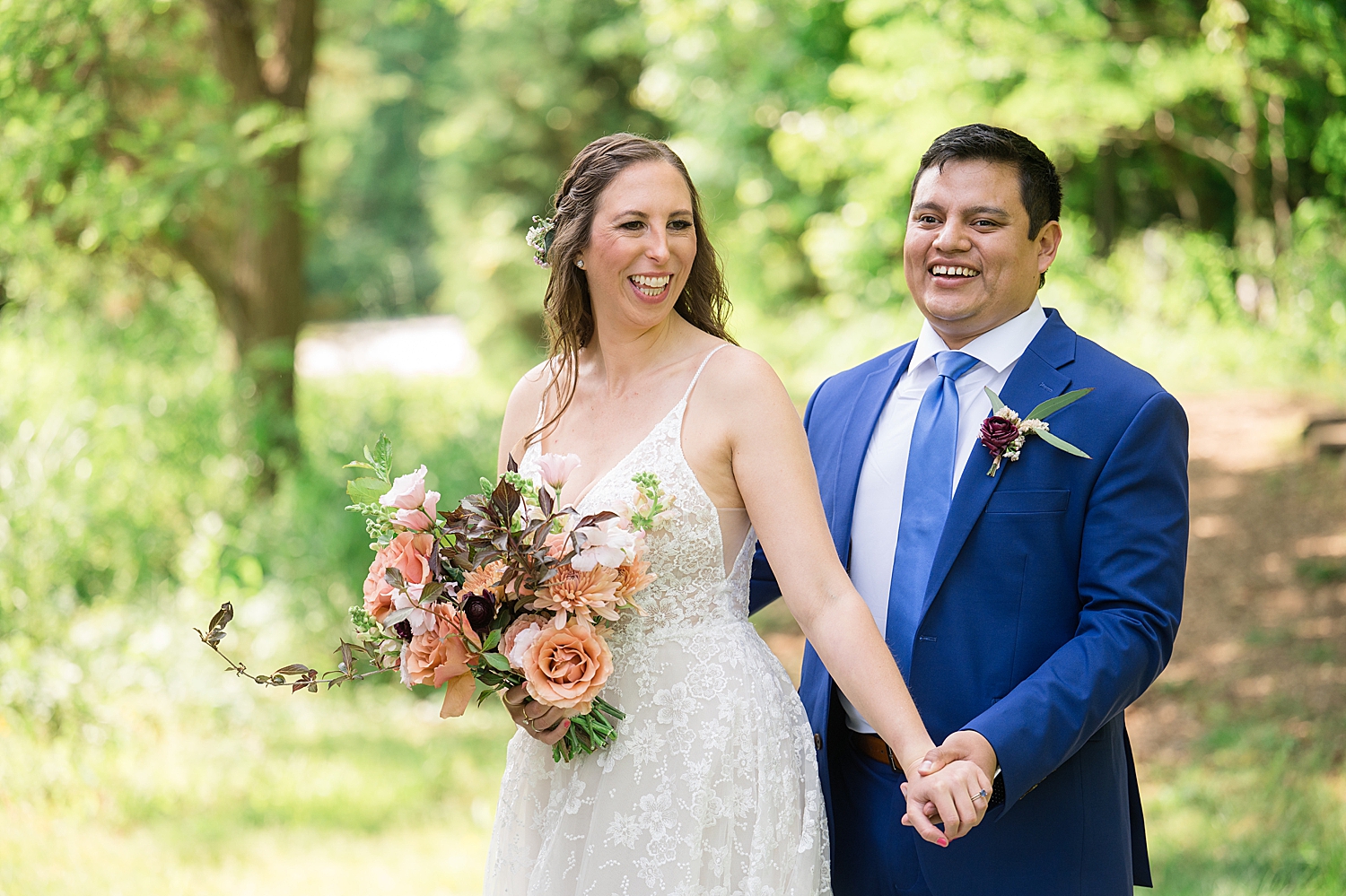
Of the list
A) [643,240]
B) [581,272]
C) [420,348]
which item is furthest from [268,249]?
[420,348]

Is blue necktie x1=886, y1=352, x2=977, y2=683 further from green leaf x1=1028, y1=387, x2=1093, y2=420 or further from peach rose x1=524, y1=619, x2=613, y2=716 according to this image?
peach rose x1=524, y1=619, x2=613, y2=716

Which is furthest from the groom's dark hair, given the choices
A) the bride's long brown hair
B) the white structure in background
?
the white structure in background

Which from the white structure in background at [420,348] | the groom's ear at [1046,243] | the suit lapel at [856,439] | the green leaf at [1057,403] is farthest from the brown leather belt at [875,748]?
the white structure in background at [420,348]

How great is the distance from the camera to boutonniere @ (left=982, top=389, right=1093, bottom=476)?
96.2 inches

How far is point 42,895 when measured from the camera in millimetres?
4316

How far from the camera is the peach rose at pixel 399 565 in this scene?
7.41 ft

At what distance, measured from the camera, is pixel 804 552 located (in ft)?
7.83

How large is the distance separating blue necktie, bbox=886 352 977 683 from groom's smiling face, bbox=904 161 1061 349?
0.14m

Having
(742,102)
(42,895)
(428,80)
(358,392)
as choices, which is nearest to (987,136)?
(42,895)

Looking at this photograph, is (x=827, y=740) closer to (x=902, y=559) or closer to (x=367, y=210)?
(x=902, y=559)

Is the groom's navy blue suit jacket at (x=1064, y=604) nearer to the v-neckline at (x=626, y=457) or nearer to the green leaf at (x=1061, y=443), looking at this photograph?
the green leaf at (x=1061, y=443)

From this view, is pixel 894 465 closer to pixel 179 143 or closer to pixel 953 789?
pixel 953 789

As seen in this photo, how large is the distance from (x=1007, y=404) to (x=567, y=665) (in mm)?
1134

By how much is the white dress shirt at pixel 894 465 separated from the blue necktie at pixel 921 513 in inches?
1.1
